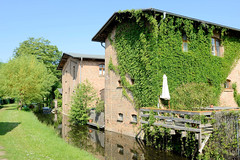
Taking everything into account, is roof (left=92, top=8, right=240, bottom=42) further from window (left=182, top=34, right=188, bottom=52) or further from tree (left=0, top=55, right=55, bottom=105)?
tree (left=0, top=55, right=55, bottom=105)

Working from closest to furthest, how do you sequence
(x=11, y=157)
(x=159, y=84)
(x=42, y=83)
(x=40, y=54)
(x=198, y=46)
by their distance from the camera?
(x=11, y=157), (x=159, y=84), (x=198, y=46), (x=42, y=83), (x=40, y=54)

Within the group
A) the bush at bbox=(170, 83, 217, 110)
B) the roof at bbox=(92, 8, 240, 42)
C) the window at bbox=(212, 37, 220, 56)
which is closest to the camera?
the bush at bbox=(170, 83, 217, 110)

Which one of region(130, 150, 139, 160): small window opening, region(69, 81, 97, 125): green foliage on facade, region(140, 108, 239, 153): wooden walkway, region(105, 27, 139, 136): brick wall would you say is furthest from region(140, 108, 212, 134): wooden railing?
region(69, 81, 97, 125): green foliage on facade

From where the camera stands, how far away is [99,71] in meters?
24.4

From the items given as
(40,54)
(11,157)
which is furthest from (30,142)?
(40,54)

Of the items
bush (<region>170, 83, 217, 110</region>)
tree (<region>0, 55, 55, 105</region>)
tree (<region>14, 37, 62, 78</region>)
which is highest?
tree (<region>14, 37, 62, 78</region>)

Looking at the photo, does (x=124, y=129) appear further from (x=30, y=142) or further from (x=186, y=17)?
(x=186, y=17)

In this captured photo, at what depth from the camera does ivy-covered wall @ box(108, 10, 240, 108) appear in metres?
12.1

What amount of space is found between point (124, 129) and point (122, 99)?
7.08ft

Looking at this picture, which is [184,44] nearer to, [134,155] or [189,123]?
[189,123]

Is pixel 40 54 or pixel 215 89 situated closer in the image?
pixel 215 89

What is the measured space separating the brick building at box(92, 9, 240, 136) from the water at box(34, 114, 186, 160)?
0.75 meters

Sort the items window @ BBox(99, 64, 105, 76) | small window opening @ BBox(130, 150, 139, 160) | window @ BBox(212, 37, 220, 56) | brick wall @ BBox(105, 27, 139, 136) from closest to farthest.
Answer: small window opening @ BBox(130, 150, 139, 160), brick wall @ BBox(105, 27, 139, 136), window @ BBox(212, 37, 220, 56), window @ BBox(99, 64, 105, 76)

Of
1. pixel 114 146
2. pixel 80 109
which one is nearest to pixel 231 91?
pixel 114 146
